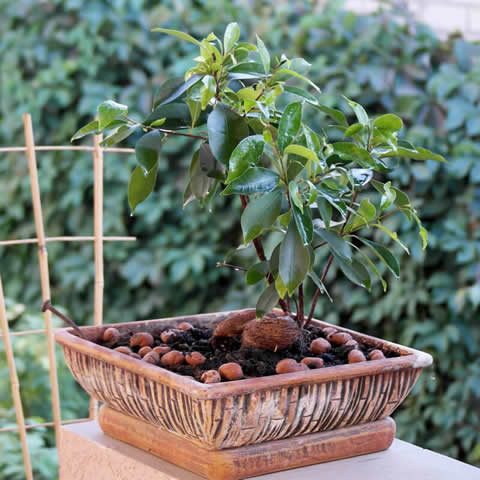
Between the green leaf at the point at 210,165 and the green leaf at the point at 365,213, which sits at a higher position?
the green leaf at the point at 210,165

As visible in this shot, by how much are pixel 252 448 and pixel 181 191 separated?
1578 millimetres

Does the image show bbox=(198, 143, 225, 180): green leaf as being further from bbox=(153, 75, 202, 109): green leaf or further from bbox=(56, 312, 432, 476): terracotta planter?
bbox=(56, 312, 432, 476): terracotta planter

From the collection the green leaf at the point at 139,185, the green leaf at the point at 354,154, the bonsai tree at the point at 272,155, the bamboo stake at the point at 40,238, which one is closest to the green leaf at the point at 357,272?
the bonsai tree at the point at 272,155

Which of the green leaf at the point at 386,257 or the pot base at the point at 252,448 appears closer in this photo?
the pot base at the point at 252,448

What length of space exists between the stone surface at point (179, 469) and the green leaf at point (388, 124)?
1.16 ft

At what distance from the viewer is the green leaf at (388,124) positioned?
0.85 m

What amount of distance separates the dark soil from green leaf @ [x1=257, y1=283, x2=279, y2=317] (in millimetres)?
46

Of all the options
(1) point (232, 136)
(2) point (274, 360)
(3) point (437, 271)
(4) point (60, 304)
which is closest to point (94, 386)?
(2) point (274, 360)

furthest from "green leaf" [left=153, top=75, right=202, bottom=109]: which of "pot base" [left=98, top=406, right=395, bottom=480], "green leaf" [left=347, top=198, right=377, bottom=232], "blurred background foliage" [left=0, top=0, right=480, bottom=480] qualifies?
"blurred background foliage" [left=0, top=0, right=480, bottom=480]

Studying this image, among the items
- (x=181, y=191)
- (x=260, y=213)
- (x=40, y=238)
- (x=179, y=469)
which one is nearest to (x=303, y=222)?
(x=260, y=213)

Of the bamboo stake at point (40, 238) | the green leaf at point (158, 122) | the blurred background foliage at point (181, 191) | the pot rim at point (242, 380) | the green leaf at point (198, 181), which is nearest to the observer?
the pot rim at point (242, 380)

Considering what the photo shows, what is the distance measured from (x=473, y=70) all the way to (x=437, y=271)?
1.58 ft

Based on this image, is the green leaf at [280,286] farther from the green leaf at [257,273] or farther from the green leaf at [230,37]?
the green leaf at [230,37]

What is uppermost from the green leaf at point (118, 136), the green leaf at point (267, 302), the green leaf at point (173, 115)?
the green leaf at point (173, 115)
